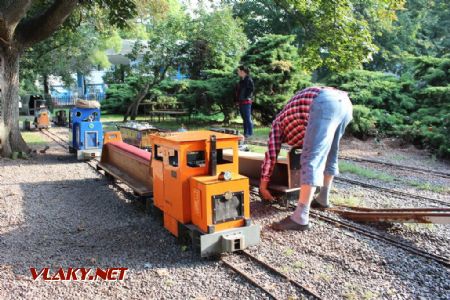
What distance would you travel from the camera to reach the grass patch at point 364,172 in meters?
8.83

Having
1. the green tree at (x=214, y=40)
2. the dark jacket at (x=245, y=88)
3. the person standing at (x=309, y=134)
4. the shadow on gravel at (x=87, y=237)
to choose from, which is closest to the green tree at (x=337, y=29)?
the dark jacket at (x=245, y=88)

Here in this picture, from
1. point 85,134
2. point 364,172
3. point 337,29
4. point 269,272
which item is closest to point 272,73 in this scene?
point 337,29

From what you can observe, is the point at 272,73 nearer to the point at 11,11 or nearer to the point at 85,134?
the point at 85,134

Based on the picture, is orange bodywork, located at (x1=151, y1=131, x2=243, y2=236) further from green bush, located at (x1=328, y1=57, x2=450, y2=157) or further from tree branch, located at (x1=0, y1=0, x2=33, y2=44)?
green bush, located at (x1=328, y1=57, x2=450, y2=157)

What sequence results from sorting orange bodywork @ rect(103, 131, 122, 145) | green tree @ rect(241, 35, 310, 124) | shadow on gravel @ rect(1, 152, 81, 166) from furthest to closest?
1. green tree @ rect(241, 35, 310, 124)
2. shadow on gravel @ rect(1, 152, 81, 166)
3. orange bodywork @ rect(103, 131, 122, 145)

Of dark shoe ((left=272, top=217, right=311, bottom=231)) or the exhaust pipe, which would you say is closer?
the exhaust pipe

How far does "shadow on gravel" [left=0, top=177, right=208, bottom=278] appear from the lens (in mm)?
4902

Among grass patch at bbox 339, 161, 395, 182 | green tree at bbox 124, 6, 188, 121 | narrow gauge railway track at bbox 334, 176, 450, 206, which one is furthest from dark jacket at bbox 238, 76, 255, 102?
green tree at bbox 124, 6, 188, 121

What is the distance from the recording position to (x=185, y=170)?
5031mm

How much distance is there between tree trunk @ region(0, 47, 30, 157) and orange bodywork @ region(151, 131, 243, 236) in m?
7.81

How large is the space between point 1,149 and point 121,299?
9.24 meters

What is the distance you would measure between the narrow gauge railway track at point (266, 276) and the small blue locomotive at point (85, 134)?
747cm

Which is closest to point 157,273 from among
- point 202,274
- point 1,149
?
point 202,274

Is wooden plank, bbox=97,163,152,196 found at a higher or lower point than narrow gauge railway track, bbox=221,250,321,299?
higher
